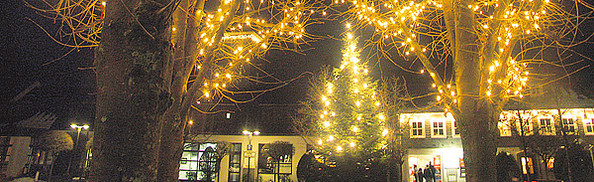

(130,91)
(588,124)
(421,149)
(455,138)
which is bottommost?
(421,149)

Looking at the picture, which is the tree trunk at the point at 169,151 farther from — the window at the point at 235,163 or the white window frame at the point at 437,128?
the white window frame at the point at 437,128

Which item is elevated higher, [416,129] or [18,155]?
[416,129]

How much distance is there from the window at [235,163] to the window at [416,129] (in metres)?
14.3

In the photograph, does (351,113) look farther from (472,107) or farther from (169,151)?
(169,151)

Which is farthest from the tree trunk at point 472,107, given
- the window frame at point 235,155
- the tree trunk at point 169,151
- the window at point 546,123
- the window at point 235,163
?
the window at point 546,123

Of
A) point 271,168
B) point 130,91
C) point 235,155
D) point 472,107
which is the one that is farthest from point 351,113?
point 130,91

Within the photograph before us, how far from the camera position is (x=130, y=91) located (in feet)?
6.29

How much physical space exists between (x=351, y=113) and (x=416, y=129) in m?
12.2

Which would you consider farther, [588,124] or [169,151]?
[588,124]

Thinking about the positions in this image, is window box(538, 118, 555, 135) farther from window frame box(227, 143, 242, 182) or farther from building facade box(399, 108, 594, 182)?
window frame box(227, 143, 242, 182)

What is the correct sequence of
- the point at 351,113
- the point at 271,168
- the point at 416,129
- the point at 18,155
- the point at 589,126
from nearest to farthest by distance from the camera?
1. the point at 351,113
2. the point at 18,155
3. the point at 589,126
4. the point at 271,168
5. the point at 416,129

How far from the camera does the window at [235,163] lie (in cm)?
2373

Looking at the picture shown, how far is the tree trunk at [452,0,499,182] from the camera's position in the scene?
13.6 feet

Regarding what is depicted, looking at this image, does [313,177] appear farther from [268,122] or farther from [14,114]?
[268,122]
